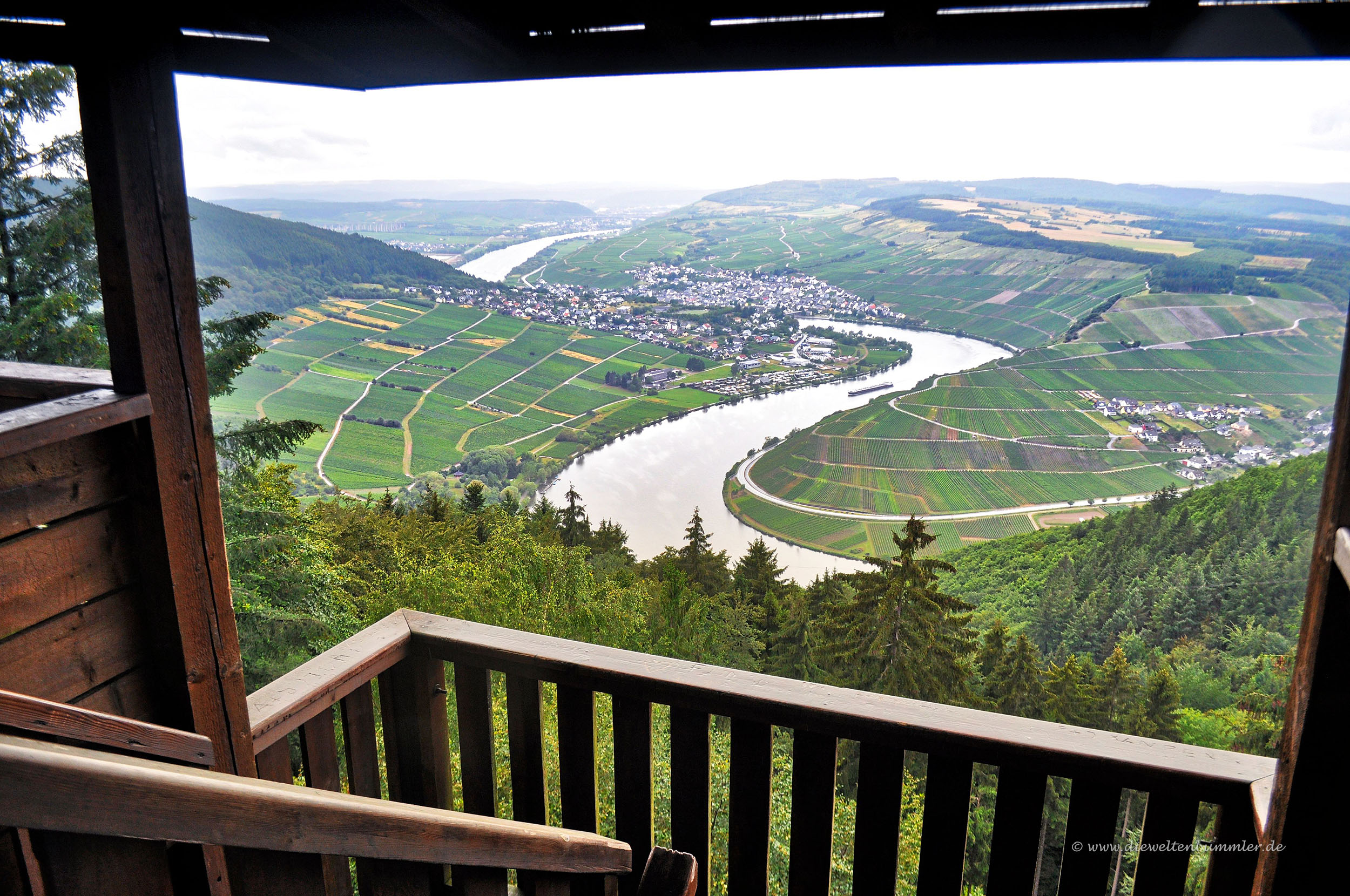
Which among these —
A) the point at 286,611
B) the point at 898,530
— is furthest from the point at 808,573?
the point at 286,611

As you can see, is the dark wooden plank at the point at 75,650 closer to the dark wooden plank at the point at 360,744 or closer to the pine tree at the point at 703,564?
the dark wooden plank at the point at 360,744

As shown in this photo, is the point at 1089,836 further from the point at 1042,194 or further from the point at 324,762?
the point at 1042,194

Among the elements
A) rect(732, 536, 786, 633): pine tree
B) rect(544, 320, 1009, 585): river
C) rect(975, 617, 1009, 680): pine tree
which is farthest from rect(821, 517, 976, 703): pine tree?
rect(544, 320, 1009, 585): river

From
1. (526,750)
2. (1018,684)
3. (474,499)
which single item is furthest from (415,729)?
(474,499)

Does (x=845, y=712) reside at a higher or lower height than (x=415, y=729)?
higher

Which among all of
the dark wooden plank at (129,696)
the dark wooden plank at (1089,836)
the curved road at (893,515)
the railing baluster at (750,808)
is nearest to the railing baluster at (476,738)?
the railing baluster at (750,808)

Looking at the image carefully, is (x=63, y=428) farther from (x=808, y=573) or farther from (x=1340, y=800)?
(x=808, y=573)
